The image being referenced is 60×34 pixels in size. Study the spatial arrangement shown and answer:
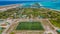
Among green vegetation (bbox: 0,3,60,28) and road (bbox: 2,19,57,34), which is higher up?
green vegetation (bbox: 0,3,60,28)

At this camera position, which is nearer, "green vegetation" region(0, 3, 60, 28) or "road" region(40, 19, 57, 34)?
"road" region(40, 19, 57, 34)

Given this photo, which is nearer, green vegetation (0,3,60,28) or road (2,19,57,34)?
road (2,19,57,34)

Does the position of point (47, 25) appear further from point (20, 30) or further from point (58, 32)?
point (20, 30)

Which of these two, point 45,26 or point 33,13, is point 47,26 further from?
point 33,13

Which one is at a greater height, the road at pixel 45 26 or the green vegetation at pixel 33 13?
the green vegetation at pixel 33 13

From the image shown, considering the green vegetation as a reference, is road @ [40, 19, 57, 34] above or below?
below

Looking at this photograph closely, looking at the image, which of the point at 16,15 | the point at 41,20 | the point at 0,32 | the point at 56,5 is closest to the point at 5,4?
the point at 16,15

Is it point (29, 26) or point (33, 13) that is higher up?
point (33, 13)

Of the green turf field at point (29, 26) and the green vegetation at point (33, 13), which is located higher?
the green vegetation at point (33, 13)

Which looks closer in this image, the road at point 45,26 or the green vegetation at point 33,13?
the road at point 45,26

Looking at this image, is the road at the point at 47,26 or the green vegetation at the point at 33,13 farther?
the green vegetation at the point at 33,13

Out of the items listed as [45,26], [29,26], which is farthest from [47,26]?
[29,26]
